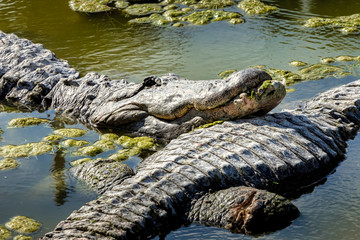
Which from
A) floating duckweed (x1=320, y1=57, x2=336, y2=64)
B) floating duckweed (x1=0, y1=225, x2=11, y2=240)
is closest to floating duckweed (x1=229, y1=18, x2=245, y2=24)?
floating duckweed (x1=320, y1=57, x2=336, y2=64)

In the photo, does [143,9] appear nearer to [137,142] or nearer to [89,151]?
[137,142]

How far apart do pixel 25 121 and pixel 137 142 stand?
6.55 ft

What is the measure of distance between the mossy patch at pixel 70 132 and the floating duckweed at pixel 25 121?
54 centimetres

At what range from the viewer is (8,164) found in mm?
5977

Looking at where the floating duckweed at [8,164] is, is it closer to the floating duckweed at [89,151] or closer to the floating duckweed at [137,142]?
the floating duckweed at [89,151]

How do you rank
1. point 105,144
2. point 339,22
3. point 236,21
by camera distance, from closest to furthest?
1. point 105,144
2. point 339,22
3. point 236,21

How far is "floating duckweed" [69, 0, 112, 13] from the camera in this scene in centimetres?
1355

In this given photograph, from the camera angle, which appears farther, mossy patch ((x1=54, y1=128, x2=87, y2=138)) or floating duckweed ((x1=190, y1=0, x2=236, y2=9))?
floating duckweed ((x1=190, y1=0, x2=236, y2=9))

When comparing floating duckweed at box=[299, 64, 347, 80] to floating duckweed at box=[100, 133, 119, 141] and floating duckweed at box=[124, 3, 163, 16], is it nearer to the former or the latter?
floating duckweed at box=[100, 133, 119, 141]

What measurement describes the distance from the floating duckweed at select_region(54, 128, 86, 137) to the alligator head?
27 centimetres

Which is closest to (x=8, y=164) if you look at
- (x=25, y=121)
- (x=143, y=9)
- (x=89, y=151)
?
(x=89, y=151)

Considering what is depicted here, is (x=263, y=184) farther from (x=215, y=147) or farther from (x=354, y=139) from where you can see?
(x=354, y=139)

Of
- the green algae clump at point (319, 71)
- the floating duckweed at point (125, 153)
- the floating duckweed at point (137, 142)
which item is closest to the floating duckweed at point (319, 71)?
the green algae clump at point (319, 71)

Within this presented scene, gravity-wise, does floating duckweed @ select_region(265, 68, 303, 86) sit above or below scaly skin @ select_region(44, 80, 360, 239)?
below
